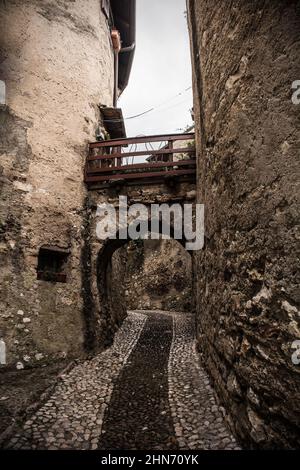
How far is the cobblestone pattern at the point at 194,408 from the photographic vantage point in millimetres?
2998

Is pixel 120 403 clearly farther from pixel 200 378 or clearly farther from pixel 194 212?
pixel 194 212

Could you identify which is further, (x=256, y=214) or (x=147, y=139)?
(x=147, y=139)

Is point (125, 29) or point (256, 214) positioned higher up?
point (125, 29)

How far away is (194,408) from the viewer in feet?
12.2

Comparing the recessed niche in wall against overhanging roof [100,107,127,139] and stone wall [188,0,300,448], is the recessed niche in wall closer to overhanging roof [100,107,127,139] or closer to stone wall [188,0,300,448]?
stone wall [188,0,300,448]

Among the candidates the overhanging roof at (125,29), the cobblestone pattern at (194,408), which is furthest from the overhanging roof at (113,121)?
the cobblestone pattern at (194,408)

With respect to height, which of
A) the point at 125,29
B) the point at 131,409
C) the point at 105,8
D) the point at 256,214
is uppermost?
the point at 125,29

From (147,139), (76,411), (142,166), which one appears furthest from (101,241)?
(76,411)

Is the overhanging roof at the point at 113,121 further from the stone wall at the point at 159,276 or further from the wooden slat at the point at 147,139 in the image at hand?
the stone wall at the point at 159,276

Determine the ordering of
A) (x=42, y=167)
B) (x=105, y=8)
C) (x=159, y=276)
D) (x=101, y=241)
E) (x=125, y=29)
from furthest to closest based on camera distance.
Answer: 1. (x=159, y=276)
2. (x=125, y=29)
3. (x=105, y=8)
4. (x=101, y=241)
5. (x=42, y=167)

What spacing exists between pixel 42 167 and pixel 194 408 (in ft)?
17.0

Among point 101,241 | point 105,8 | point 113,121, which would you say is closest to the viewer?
point 101,241

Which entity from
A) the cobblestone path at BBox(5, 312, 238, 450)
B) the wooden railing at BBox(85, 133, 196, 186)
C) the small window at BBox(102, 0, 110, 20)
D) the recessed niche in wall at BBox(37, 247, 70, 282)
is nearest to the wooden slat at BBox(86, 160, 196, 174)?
the wooden railing at BBox(85, 133, 196, 186)

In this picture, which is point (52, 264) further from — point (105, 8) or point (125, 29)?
point (125, 29)
